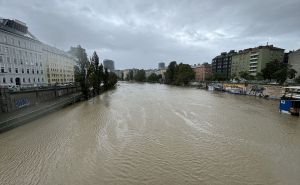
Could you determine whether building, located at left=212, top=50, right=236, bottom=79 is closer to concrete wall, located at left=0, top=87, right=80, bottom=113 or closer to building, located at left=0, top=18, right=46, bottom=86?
building, located at left=0, top=18, right=46, bottom=86

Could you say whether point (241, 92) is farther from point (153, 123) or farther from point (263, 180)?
point (263, 180)

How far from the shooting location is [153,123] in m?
16.1

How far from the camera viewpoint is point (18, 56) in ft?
112

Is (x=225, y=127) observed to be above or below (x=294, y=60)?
below

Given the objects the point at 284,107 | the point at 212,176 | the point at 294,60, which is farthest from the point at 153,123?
the point at 294,60

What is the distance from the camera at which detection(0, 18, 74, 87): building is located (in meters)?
30.8

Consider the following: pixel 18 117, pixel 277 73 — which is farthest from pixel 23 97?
pixel 277 73

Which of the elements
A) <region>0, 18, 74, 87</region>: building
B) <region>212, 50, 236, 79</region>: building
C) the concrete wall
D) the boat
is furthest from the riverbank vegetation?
<region>212, 50, 236, 79</region>: building

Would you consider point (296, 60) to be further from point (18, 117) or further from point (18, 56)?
point (18, 56)

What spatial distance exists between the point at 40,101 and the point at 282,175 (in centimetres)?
2876

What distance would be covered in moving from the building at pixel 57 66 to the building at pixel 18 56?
4.79m

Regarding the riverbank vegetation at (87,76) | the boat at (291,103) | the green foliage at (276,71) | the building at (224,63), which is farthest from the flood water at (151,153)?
the building at (224,63)

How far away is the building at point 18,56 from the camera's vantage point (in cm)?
3066

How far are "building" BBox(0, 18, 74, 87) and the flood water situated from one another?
68.9 feet
